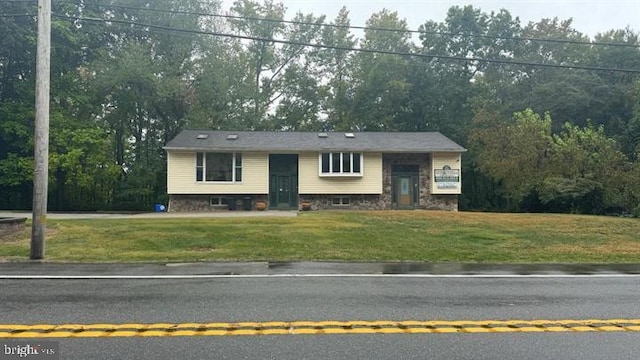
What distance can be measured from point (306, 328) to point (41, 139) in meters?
9.11

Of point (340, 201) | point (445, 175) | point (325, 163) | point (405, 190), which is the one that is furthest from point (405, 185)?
point (325, 163)

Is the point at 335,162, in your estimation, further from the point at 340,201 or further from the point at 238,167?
the point at 238,167

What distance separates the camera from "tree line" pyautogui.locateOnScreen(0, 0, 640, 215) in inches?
1104

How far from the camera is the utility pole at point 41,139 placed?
11.0 m

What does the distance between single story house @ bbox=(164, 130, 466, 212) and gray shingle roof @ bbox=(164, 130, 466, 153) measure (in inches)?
2.3

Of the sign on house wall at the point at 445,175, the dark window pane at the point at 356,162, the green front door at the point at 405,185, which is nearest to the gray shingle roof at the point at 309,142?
the dark window pane at the point at 356,162

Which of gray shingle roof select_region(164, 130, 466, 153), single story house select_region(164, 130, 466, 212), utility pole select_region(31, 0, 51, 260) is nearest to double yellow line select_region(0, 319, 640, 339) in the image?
utility pole select_region(31, 0, 51, 260)

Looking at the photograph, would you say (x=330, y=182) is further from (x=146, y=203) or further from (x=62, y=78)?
(x=62, y=78)

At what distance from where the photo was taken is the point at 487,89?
40.9 metres

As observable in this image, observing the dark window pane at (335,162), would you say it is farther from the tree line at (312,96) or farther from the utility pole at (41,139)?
the utility pole at (41,139)

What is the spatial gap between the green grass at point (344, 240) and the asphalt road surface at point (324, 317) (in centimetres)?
326

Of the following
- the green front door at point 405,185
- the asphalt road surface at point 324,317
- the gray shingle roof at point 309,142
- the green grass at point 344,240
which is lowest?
the asphalt road surface at point 324,317

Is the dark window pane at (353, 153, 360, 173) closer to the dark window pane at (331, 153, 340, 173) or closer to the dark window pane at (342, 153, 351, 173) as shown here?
the dark window pane at (342, 153, 351, 173)

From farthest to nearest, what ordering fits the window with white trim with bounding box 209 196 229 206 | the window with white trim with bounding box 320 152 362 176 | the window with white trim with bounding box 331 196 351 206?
the window with white trim with bounding box 331 196 351 206 → the window with white trim with bounding box 320 152 362 176 → the window with white trim with bounding box 209 196 229 206
